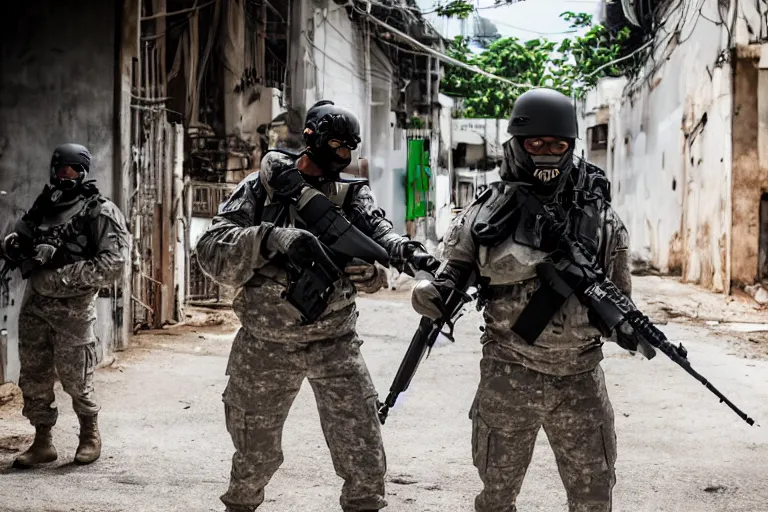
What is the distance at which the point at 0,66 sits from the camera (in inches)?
261

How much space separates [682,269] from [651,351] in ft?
42.4

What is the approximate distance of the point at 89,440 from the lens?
15.5ft

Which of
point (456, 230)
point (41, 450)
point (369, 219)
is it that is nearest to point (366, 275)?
point (369, 219)

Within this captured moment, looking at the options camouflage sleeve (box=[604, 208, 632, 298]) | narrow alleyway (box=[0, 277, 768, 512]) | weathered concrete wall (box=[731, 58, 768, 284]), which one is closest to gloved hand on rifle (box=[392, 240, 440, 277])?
camouflage sleeve (box=[604, 208, 632, 298])

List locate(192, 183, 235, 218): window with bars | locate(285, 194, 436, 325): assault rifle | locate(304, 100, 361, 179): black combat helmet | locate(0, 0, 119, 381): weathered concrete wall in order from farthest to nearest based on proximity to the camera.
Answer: locate(192, 183, 235, 218): window with bars < locate(0, 0, 119, 381): weathered concrete wall < locate(304, 100, 361, 179): black combat helmet < locate(285, 194, 436, 325): assault rifle

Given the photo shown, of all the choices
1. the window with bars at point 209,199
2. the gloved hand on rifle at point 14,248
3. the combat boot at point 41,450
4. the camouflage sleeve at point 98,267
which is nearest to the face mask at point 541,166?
the camouflage sleeve at point 98,267

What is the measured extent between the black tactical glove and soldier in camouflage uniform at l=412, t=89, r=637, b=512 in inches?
15.7

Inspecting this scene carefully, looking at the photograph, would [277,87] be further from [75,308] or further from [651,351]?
[651,351]

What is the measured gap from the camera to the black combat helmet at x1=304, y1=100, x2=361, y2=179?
11.0 ft

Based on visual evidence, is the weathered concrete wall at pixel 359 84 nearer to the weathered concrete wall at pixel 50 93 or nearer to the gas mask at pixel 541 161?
the weathered concrete wall at pixel 50 93

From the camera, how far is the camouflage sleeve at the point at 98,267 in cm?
452

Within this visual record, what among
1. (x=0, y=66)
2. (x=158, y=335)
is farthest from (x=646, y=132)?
(x=0, y=66)

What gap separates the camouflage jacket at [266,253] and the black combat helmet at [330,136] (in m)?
0.08

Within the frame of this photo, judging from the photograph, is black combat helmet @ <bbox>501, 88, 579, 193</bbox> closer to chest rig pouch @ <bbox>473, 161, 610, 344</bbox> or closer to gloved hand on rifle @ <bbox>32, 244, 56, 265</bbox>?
chest rig pouch @ <bbox>473, 161, 610, 344</bbox>
